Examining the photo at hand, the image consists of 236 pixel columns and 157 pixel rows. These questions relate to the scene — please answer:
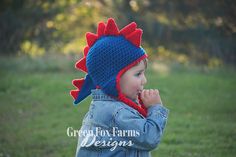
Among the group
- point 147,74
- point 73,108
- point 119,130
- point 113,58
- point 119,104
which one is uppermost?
point 113,58

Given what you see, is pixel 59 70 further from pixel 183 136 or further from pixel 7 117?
pixel 183 136

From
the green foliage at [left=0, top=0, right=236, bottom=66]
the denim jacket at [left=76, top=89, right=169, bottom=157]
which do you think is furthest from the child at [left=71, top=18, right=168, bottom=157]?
the green foliage at [left=0, top=0, right=236, bottom=66]

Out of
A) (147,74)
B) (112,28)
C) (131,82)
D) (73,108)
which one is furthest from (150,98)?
(147,74)

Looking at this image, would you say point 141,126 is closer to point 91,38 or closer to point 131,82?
point 131,82

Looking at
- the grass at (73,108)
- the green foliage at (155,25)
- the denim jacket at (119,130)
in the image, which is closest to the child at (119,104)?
the denim jacket at (119,130)

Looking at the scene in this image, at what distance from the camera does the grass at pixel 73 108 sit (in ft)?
20.1

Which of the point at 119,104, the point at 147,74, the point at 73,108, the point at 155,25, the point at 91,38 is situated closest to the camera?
the point at 119,104

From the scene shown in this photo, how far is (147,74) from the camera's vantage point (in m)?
12.0

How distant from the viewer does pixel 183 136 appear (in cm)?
657

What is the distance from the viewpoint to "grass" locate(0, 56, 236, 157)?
612 centimetres

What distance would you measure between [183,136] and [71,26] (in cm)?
1447

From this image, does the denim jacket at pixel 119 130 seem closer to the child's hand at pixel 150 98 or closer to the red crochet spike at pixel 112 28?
the child's hand at pixel 150 98

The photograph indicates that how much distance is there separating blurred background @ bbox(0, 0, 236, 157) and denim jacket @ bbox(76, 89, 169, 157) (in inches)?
89.4

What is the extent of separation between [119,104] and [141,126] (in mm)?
234
